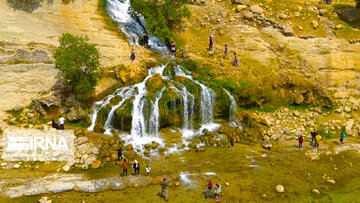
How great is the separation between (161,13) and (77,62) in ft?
48.4

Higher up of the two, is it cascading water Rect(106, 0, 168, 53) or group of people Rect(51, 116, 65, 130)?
cascading water Rect(106, 0, 168, 53)

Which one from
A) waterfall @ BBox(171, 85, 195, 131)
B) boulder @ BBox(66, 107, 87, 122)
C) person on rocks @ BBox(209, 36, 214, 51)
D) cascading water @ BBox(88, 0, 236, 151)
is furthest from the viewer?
person on rocks @ BBox(209, 36, 214, 51)

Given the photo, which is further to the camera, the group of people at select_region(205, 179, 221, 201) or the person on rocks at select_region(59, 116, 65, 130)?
the person on rocks at select_region(59, 116, 65, 130)

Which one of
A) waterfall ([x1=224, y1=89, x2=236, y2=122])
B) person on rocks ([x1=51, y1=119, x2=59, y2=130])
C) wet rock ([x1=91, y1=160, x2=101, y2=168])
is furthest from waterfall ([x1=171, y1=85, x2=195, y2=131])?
person on rocks ([x1=51, y1=119, x2=59, y2=130])

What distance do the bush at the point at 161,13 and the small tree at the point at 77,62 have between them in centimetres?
1058

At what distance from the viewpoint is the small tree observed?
30.0 metres

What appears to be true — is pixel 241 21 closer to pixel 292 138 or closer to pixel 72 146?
pixel 292 138

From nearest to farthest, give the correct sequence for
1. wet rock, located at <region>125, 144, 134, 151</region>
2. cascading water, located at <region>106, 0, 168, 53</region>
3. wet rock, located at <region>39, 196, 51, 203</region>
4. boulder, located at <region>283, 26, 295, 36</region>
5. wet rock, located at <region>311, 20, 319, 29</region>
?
wet rock, located at <region>39, 196, 51, 203</region>, wet rock, located at <region>125, 144, 134, 151</region>, boulder, located at <region>283, 26, 295, 36</region>, cascading water, located at <region>106, 0, 168, 53</region>, wet rock, located at <region>311, 20, 319, 29</region>

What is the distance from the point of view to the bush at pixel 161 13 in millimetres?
39188

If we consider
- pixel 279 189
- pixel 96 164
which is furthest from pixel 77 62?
pixel 279 189

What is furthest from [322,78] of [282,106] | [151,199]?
[151,199]

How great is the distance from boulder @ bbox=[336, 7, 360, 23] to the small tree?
36911mm

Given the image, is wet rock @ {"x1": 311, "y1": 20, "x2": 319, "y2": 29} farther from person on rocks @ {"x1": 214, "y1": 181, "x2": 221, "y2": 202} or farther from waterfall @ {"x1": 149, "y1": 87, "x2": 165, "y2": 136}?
person on rocks @ {"x1": 214, "y1": 181, "x2": 221, "y2": 202}

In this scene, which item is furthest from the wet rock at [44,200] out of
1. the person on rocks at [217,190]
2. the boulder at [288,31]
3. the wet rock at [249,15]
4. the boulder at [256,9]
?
the boulder at [256,9]
